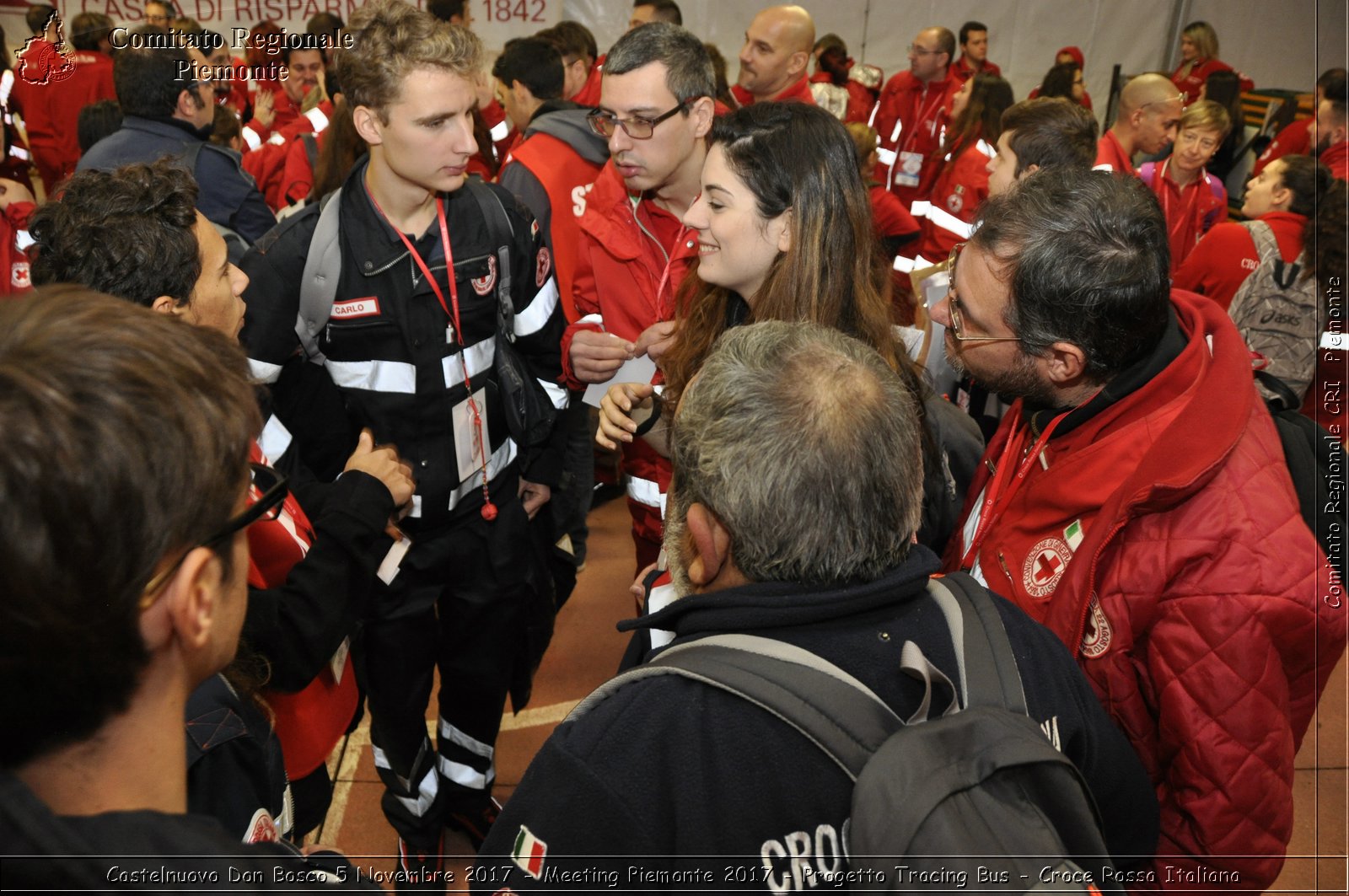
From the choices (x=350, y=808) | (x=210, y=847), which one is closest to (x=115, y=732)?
(x=210, y=847)

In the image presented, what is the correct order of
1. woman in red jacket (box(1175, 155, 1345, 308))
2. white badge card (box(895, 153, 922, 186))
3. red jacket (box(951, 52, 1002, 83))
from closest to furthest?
1. woman in red jacket (box(1175, 155, 1345, 308))
2. white badge card (box(895, 153, 922, 186))
3. red jacket (box(951, 52, 1002, 83))

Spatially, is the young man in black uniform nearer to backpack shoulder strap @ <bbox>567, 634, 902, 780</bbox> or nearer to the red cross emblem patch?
the red cross emblem patch

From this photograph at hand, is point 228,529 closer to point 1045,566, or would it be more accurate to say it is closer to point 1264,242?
point 1045,566

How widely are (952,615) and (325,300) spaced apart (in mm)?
1912

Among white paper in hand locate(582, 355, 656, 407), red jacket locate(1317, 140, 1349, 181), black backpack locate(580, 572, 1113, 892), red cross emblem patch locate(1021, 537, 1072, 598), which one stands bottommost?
red cross emblem patch locate(1021, 537, 1072, 598)

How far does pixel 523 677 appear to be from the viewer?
129 inches

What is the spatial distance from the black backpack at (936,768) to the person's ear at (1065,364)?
2.92 ft

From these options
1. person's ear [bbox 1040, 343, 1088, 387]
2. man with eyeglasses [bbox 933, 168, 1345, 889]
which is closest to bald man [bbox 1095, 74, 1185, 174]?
man with eyeglasses [bbox 933, 168, 1345, 889]

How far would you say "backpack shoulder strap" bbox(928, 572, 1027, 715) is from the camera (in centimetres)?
123

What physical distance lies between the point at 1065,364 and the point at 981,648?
899 mm

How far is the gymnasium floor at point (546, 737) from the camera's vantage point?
327cm

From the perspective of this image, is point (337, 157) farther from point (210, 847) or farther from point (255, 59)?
point (255, 59)

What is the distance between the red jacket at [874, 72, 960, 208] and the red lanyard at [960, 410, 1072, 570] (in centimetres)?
597

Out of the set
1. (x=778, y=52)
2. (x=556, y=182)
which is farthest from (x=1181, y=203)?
(x=556, y=182)
